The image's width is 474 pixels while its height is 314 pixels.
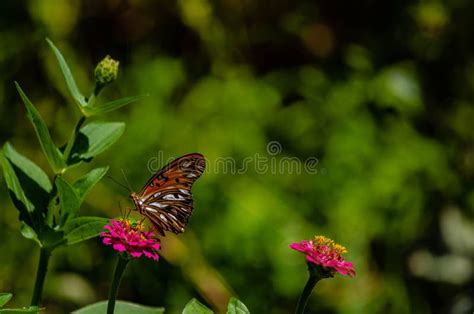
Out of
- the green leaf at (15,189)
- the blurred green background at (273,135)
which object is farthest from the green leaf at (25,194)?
the blurred green background at (273,135)

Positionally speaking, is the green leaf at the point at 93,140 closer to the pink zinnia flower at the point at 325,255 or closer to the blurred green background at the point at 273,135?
the pink zinnia flower at the point at 325,255

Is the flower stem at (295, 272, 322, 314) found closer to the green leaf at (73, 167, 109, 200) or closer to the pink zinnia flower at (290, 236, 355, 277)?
the pink zinnia flower at (290, 236, 355, 277)

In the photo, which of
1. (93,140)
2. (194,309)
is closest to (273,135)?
(93,140)

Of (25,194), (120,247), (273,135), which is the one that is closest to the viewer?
(120,247)

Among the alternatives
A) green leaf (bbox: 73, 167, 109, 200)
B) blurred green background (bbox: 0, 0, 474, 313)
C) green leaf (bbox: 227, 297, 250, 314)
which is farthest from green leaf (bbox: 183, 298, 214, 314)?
blurred green background (bbox: 0, 0, 474, 313)

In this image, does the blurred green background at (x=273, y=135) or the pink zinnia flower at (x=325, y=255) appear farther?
the blurred green background at (x=273, y=135)

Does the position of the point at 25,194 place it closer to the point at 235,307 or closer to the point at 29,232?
the point at 29,232
